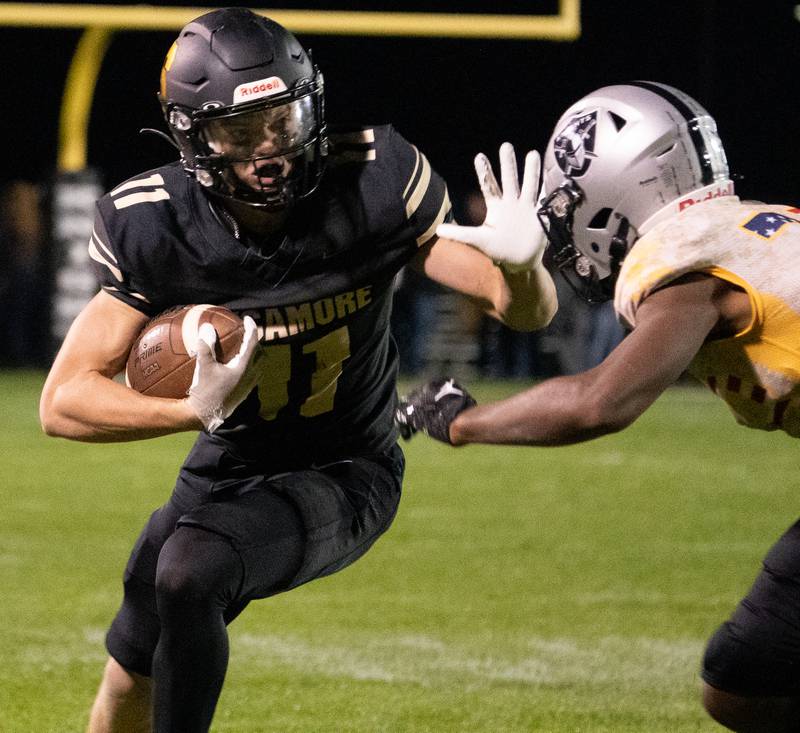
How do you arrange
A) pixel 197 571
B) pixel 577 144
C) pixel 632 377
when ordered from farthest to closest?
1. pixel 577 144
2. pixel 197 571
3. pixel 632 377

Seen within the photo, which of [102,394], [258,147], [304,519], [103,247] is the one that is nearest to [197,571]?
[304,519]

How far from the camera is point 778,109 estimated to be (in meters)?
14.3

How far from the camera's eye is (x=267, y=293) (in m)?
3.21

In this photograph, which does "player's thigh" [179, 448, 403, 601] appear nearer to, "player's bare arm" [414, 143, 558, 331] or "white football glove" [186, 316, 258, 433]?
"white football glove" [186, 316, 258, 433]

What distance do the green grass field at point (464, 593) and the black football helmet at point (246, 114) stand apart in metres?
1.58

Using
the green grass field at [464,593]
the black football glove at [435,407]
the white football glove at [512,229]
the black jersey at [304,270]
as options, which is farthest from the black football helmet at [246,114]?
the green grass field at [464,593]

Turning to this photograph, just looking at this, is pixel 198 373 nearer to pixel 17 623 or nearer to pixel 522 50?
pixel 17 623

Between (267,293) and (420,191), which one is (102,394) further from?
(420,191)

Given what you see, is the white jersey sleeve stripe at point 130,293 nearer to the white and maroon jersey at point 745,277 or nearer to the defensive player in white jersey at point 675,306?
the defensive player in white jersey at point 675,306

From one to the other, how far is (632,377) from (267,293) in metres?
1.00

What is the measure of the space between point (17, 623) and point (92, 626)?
10.2 inches

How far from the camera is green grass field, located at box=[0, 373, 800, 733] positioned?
4.14m

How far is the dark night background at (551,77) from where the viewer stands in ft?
45.4

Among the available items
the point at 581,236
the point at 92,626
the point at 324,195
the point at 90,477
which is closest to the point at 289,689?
the point at 92,626
